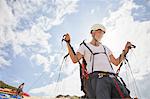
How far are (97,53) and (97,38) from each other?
13.3 inches

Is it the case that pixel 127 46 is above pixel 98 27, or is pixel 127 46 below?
below

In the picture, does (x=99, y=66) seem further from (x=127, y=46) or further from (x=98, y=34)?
(x=127, y=46)

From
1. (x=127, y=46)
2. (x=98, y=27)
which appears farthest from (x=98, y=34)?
(x=127, y=46)

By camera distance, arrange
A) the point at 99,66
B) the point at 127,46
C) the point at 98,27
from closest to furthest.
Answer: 1. the point at 99,66
2. the point at 98,27
3. the point at 127,46

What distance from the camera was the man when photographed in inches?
174

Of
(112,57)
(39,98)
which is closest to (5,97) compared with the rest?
(39,98)

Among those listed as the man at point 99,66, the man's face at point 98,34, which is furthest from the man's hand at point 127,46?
the man's face at point 98,34

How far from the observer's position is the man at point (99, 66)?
174 inches

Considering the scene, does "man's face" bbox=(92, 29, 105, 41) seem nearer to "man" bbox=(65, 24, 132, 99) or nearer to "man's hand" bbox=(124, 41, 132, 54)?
"man" bbox=(65, 24, 132, 99)

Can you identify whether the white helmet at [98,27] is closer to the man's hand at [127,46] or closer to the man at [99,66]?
the man at [99,66]

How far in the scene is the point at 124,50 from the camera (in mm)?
5305

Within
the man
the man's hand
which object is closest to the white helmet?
the man

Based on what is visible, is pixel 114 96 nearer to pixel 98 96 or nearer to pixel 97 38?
pixel 98 96

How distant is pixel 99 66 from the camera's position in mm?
4684
